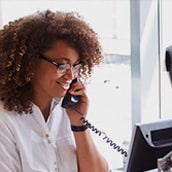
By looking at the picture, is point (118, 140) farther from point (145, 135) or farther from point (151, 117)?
point (145, 135)

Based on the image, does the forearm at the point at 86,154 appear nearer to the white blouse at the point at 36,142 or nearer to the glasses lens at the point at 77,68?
the white blouse at the point at 36,142

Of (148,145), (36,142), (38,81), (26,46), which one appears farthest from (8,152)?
(148,145)

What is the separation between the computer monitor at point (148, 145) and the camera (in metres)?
1.14

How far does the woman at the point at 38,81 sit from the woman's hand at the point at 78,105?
0.26 ft

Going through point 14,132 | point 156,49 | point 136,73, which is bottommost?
point 14,132

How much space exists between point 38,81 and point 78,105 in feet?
0.85

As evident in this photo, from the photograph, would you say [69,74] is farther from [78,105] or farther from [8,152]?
[8,152]

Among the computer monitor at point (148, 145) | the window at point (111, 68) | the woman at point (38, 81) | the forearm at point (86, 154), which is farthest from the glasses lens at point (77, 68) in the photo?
the window at point (111, 68)

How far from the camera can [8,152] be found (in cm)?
137

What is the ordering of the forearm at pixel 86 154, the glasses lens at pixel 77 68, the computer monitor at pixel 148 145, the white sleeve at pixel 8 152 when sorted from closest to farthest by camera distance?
1. the computer monitor at pixel 148 145
2. the white sleeve at pixel 8 152
3. the glasses lens at pixel 77 68
4. the forearm at pixel 86 154

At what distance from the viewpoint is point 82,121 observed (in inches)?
62.5

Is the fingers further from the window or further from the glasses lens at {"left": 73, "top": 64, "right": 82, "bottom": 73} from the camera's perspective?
the window

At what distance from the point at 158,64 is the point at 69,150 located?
1282 millimetres

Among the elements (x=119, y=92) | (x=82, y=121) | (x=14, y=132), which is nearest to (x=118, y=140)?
(x=119, y=92)
